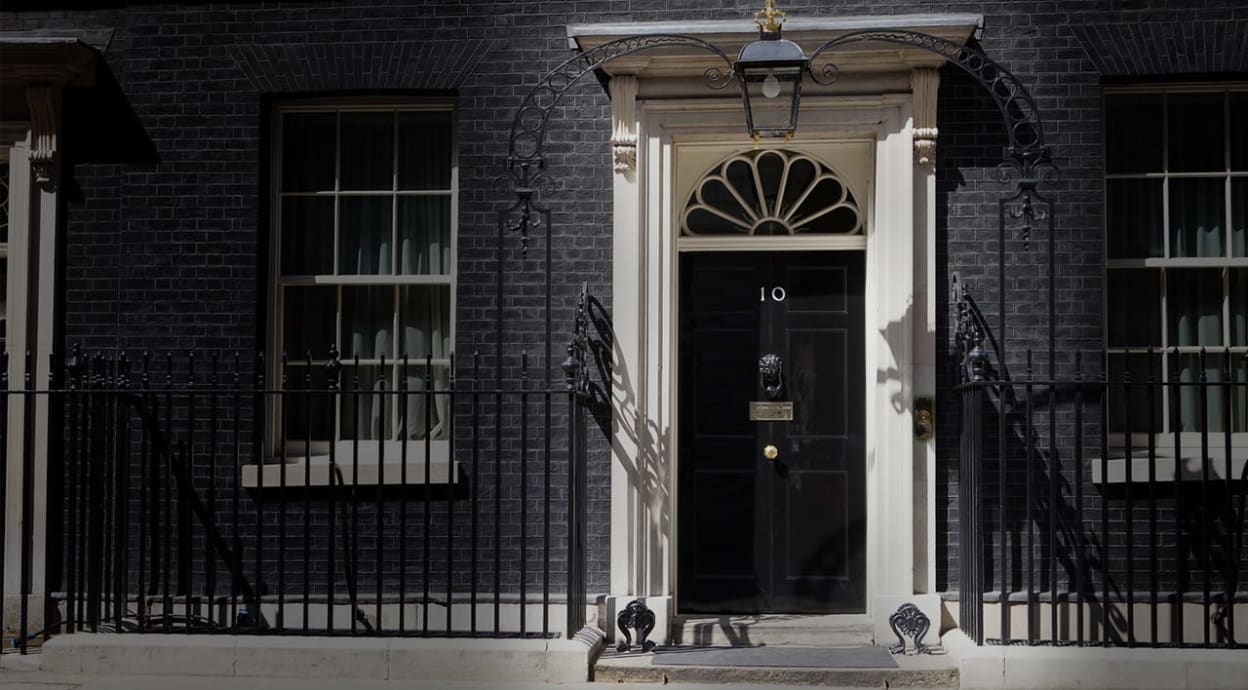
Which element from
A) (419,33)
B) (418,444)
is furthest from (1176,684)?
(419,33)

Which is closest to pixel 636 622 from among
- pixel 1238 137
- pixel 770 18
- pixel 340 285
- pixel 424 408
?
pixel 424 408

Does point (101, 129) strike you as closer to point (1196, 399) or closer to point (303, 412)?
point (303, 412)

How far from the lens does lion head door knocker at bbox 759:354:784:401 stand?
8656 mm

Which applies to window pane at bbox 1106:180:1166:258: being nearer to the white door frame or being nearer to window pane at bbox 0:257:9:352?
the white door frame

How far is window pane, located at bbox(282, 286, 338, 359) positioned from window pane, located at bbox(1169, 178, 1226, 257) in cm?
554

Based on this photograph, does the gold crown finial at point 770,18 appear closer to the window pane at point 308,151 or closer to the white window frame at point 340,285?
the white window frame at point 340,285

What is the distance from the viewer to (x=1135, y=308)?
28.5 ft

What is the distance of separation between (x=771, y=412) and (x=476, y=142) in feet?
8.54

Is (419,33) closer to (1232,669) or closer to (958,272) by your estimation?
(958,272)

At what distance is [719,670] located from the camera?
762 centimetres

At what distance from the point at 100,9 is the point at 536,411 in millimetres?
4016

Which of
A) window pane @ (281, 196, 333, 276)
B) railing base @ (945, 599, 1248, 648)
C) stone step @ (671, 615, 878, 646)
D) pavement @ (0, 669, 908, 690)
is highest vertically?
window pane @ (281, 196, 333, 276)

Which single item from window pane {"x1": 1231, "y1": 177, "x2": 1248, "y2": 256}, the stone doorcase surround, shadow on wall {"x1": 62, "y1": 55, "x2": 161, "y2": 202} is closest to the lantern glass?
the stone doorcase surround

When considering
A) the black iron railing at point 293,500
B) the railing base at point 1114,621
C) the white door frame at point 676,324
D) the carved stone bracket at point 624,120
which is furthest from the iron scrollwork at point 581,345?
the railing base at point 1114,621
